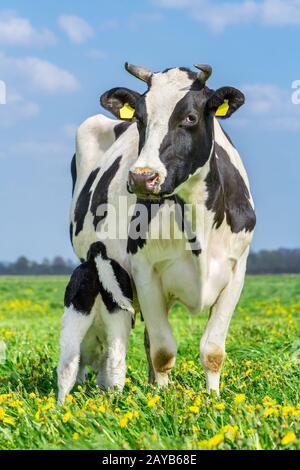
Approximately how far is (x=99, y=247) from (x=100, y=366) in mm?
1215

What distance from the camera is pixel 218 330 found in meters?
7.51

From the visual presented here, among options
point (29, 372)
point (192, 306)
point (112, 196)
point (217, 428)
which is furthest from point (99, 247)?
point (217, 428)

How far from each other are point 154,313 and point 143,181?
1767 millimetres

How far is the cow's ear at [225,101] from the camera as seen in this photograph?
6867 mm

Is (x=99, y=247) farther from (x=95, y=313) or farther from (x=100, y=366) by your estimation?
(x=100, y=366)

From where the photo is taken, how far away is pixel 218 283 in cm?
748

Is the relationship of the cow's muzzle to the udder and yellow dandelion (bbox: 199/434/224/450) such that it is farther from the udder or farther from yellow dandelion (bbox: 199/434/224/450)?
yellow dandelion (bbox: 199/434/224/450)

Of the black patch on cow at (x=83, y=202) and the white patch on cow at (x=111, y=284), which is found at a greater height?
the black patch on cow at (x=83, y=202)

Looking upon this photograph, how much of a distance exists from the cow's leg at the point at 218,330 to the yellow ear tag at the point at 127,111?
5.37 ft

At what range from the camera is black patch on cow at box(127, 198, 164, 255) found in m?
7.32

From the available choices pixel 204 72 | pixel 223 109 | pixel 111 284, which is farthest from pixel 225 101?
pixel 111 284

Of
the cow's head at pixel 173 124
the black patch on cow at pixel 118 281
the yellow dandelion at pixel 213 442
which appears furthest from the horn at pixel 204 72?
the yellow dandelion at pixel 213 442

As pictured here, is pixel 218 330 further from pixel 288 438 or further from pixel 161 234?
pixel 288 438

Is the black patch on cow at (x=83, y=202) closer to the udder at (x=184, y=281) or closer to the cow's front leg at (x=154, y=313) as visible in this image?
the cow's front leg at (x=154, y=313)
